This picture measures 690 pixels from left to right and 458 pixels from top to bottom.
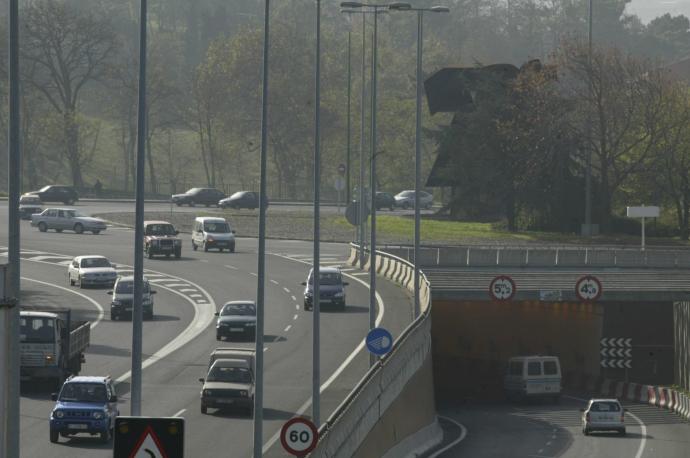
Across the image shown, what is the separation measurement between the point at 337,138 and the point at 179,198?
115ft

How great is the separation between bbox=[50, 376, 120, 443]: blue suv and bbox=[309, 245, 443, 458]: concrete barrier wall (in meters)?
5.68

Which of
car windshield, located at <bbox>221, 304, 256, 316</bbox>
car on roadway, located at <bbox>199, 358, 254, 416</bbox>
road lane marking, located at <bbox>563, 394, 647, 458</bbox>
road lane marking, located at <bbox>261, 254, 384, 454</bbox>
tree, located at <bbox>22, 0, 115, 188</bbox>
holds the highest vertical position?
tree, located at <bbox>22, 0, 115, 188</bbox>

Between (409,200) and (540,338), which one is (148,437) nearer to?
(540,338)

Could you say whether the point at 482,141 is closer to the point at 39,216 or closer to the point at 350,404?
the point at 39,216

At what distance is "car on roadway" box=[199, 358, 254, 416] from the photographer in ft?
119

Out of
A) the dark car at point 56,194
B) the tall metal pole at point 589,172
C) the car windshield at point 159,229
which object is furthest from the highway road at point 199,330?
the dark car at point 56,194

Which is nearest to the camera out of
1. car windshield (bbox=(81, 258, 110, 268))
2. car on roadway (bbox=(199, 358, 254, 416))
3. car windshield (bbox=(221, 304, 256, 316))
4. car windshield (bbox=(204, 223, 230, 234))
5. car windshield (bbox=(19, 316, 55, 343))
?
car on roadway (bbox=(199, 358, 254, 416))

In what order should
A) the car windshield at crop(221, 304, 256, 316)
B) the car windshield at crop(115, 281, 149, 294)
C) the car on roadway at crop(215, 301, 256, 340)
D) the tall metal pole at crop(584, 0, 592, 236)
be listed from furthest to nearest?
the tall metal pole at crop(584, 0, 592, 236) → the car windshield at crop(115, 281, 149, 294) → the car windshield at crop(221, 304, 256, 316) → the car on roadway at crop(215, 301, 256, 340)

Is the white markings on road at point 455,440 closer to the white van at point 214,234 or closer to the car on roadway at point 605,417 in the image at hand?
the car on roadway at point 605,417

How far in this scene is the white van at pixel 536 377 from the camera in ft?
190

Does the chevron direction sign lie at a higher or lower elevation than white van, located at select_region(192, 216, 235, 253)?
lower

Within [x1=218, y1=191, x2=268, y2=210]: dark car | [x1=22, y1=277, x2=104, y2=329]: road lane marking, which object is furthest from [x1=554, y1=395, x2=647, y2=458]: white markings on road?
[x1=218, y1=191, x2=268, y2=210]: dark car

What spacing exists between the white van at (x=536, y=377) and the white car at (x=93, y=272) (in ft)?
62.0

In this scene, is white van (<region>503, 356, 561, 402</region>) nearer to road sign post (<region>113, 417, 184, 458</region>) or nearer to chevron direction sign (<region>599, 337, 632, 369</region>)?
chevron direction sign (<region>599, 337, 632, 369</region>)
